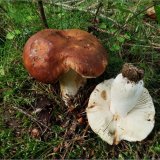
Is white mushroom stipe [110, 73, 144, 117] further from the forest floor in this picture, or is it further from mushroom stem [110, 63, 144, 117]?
the forest floor

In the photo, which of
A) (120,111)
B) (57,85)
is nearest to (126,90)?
(120,111)

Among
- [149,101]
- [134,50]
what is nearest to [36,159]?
[149,101]

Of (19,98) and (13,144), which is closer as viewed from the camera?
(13,144)

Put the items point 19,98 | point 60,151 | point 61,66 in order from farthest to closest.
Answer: point 19,98
point 60,151
point 61,66

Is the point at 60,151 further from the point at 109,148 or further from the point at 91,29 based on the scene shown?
the point at 91,29

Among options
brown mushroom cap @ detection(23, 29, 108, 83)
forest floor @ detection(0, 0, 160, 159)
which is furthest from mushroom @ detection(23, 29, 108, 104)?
forest floor @ detection(0, 0, 160, 159)

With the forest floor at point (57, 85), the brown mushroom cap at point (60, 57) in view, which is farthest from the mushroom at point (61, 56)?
the forest floor at point (57, 85)

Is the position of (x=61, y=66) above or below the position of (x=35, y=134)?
above

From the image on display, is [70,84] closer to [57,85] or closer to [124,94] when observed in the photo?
[57,85]
